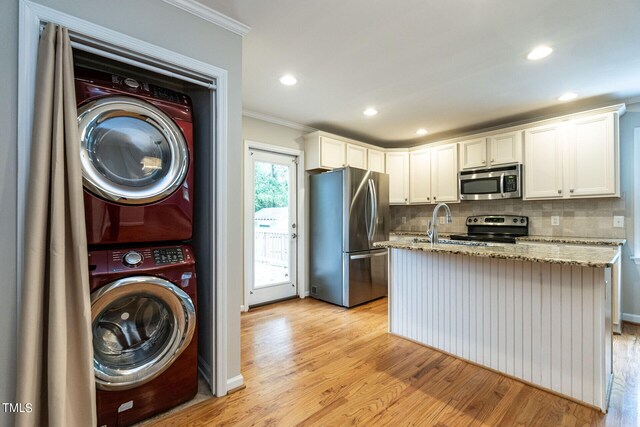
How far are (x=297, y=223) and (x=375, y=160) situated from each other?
1.60 metres

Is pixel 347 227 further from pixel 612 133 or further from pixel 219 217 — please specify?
pixel 612 133

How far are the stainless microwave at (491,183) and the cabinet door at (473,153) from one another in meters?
0.09

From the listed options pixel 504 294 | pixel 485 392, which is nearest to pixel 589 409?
pixel 485 392

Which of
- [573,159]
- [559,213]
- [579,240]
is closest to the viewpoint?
[579,240]

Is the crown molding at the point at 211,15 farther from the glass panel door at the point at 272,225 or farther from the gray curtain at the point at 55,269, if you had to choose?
the glass panel door at the point at 272,225

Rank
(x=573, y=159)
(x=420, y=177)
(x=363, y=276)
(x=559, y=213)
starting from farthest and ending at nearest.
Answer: (x=420, y=177) → (x=363, y=276) → (x=559, y=213) → (x=573, y=159)

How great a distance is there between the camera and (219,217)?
1.85 m

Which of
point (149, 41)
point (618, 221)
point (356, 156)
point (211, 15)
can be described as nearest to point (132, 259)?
point (149, 41)

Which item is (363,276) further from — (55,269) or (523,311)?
(55,269)

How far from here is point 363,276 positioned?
3879 mm

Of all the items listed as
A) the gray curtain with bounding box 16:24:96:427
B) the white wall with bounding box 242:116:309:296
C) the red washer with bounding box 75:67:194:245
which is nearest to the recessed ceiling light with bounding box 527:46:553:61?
the red washer with bounding box 75:67:194:245

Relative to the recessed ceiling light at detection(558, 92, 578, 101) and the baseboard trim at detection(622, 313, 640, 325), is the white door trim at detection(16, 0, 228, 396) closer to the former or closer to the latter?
the recessed ceiling light at detection(558, 92, 578, 101)

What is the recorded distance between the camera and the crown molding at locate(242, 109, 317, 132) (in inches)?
144

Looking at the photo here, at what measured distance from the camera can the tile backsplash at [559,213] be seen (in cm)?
326
